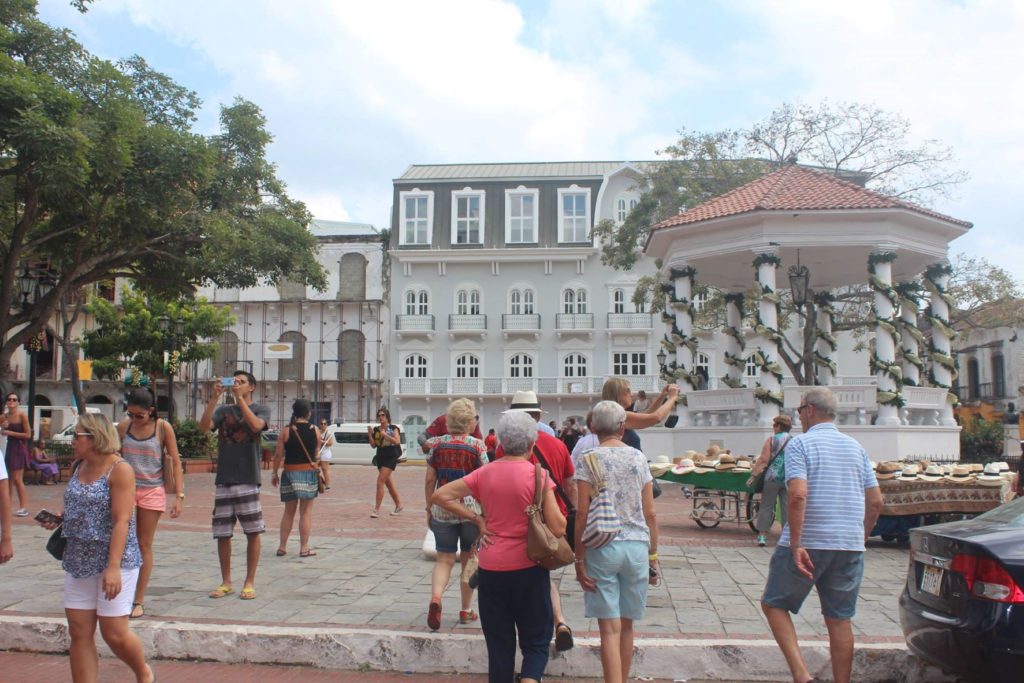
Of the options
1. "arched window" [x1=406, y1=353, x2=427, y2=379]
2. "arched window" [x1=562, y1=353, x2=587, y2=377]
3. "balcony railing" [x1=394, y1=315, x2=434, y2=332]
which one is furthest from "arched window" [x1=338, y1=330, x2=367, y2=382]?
"arched window" [x1=562, y1=353, x2=587, y2=377]

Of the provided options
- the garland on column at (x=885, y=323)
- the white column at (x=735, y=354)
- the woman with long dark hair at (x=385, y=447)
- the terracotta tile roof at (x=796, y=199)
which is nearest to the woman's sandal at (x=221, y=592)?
the woman with long dark hair at (x=385, y=447)

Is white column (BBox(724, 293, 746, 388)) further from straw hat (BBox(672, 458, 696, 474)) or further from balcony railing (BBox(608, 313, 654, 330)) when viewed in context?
balcony railing (BBox(608, 313, 654, 330))

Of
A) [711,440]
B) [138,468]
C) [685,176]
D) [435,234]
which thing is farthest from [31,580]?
[435,234]

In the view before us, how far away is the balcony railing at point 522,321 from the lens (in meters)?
44.9

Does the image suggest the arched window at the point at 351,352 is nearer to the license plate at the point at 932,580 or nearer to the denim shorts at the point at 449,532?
the denim shorts at the point at 449,532

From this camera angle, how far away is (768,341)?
19.9m

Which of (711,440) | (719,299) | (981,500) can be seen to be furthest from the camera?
(719,299)

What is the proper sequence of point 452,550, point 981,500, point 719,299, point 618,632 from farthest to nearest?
1. point 719,299
2. point 981,500
3. point 452,550
4. point 618,632

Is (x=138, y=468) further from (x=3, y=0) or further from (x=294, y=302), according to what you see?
(x=294, y=302)

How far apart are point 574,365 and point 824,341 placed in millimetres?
22778

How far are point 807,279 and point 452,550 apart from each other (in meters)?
16.4

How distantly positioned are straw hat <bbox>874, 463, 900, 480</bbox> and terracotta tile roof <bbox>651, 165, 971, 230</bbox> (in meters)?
9.20

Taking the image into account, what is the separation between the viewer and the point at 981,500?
1078 cm

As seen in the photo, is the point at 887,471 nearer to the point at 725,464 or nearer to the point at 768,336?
the point at 725,464
